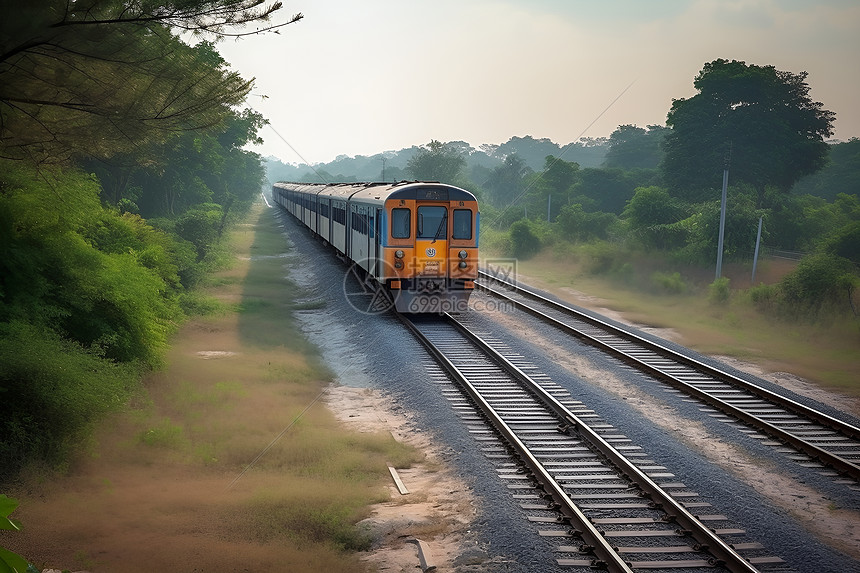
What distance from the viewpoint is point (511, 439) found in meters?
9.17

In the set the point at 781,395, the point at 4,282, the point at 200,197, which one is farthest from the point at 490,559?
the point at 200,197

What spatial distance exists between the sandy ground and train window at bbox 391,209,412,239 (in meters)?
7.05

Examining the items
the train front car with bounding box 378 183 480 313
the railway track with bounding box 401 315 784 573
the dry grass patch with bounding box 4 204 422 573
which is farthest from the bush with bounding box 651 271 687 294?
the dry grass patch with bounding box 4 204 422 573

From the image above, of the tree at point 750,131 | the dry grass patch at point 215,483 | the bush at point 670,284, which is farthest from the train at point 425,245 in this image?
the tree at point 750,131

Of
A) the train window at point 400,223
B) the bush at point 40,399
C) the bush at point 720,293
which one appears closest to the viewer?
the bush at point 40,399

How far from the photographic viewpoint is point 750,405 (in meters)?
11.2

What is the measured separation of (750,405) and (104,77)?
437 inches

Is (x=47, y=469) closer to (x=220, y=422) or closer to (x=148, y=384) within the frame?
(x=220, y=422)

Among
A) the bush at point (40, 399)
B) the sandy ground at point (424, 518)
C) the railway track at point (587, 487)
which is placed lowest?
the sandy ground at point (424, 518)

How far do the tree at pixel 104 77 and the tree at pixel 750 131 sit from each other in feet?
131

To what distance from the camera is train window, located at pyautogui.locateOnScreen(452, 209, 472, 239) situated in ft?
55.0

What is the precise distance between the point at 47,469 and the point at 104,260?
5560 mm

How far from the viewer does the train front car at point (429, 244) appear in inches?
644

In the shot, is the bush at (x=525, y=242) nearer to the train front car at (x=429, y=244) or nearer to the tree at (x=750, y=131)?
the tree at (x=750, y=131)
